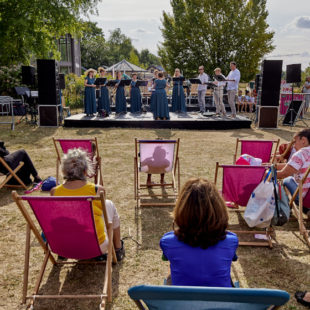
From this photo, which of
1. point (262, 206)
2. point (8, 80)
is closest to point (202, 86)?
point (8, 80)

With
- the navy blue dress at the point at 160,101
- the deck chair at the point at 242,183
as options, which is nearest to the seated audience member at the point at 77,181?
the deck chair at the point at 242,183

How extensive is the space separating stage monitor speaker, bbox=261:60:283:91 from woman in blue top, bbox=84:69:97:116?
6.15 m

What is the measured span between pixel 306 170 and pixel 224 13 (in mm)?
25301

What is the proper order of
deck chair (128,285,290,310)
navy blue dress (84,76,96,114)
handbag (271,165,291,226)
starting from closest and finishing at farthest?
1. deck chair (128,285,290,310)
2. handbag (271,165,291,226)
3. navy blue dress (84,76,96,114)

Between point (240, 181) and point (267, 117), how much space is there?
9.33 meters

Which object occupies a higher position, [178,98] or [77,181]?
[178,98]

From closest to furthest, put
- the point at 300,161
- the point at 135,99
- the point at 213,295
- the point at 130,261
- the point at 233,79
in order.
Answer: the point at 213,295 < the point at 130,261 < the point at 300,161 < the point at 233,79 < the point at 135,99

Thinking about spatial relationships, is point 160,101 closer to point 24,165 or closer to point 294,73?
point 294,73

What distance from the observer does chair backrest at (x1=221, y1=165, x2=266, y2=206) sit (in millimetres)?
3482

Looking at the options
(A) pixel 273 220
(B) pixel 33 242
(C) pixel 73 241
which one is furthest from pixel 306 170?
(B) pixel 33 242

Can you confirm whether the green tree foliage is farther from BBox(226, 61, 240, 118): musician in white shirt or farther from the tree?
BBox(226, 61, 240, 118): musician in white shirt

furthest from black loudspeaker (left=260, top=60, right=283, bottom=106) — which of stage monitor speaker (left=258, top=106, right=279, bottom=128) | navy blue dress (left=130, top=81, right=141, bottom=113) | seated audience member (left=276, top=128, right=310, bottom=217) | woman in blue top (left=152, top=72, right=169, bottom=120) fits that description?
seated audience member (left=276, top=128, right=310, bottom=217)

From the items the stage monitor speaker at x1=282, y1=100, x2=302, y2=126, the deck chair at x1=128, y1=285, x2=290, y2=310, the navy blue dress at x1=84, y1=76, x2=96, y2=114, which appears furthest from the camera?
the stage monitor speaker at x1=282, y1=100, x2=302, y2=126

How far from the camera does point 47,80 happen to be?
11695mm
